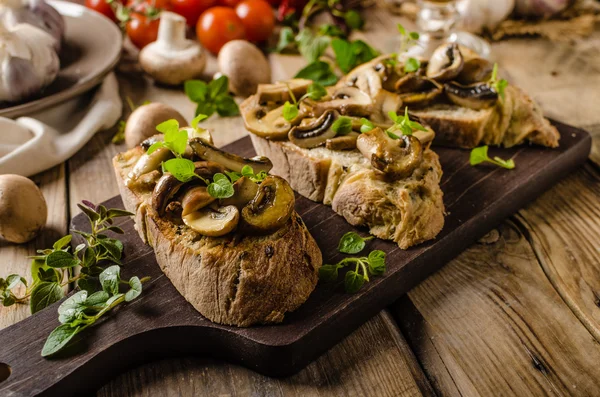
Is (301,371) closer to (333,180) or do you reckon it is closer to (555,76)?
(333,180)

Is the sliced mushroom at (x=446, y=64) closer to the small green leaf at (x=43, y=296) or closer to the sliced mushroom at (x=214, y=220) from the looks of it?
the sliced mushroom at (x=214, y=220)

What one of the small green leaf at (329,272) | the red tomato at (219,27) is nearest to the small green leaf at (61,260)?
the small green leaf at (329,272)

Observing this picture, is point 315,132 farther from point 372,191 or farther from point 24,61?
point 24,61

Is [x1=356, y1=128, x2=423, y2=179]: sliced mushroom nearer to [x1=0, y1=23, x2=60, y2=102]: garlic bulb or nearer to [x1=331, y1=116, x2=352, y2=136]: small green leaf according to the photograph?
[x1=331, y1=116, x2=352, y2=136]: small green leaf

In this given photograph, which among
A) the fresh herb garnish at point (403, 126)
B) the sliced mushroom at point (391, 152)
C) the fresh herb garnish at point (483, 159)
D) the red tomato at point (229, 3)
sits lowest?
the red tomato at point (229, 3)

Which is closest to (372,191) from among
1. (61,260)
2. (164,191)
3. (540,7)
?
(164,191)

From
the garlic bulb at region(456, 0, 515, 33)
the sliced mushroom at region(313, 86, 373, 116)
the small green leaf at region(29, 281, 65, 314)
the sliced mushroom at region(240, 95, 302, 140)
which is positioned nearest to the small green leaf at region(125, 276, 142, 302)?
the small green leaf at region(29, 281, 65, 314)
